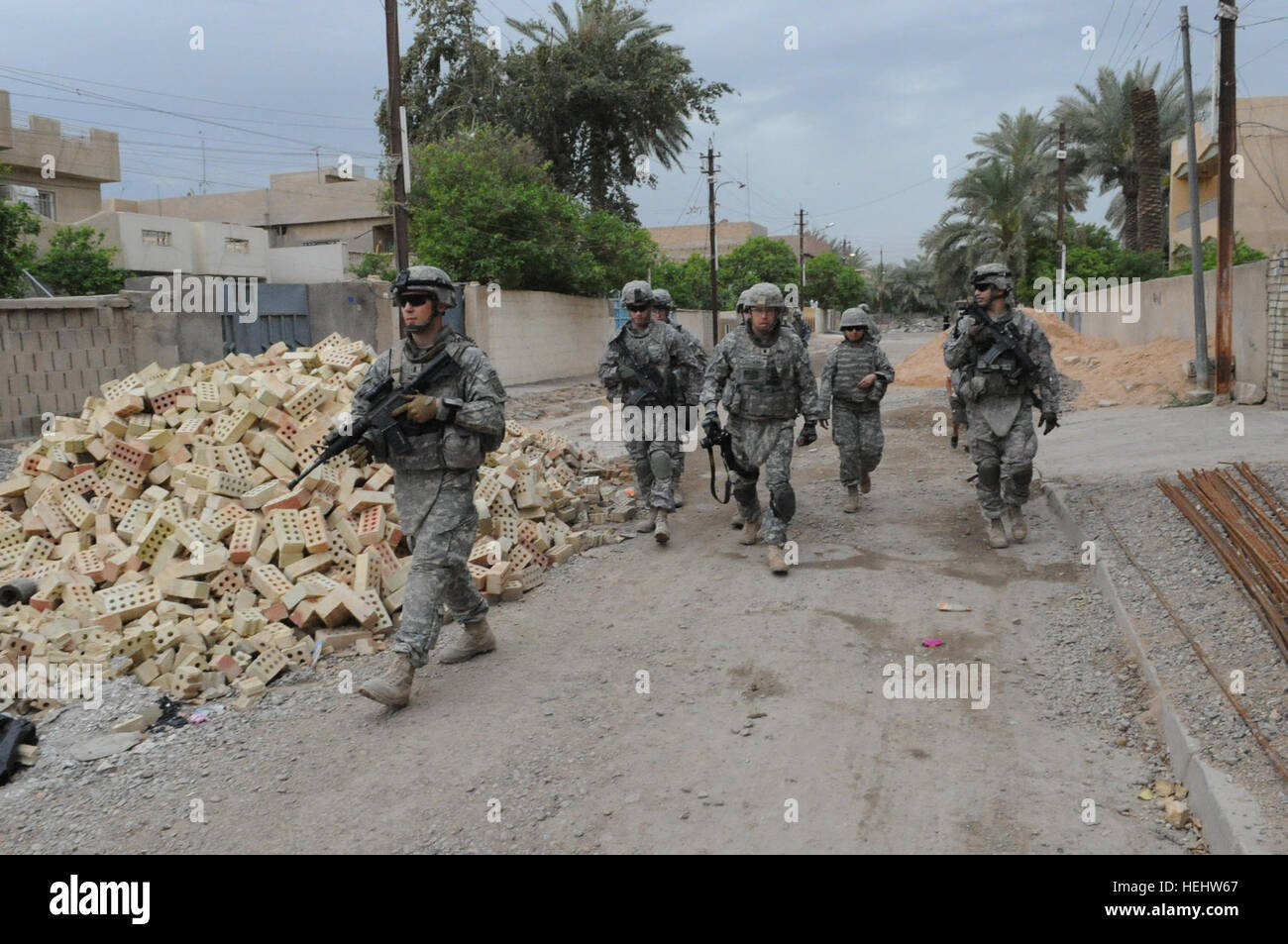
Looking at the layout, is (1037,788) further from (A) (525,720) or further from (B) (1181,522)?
(B) (1181,522)

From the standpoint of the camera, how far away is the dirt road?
3605mm

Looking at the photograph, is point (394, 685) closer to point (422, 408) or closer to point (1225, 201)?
point (422, 408)

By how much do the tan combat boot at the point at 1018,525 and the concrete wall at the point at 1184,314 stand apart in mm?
7872

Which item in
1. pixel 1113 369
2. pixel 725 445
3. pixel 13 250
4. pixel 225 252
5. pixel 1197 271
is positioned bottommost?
pixel 725 445

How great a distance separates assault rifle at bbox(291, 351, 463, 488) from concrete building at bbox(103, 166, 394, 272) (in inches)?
1621

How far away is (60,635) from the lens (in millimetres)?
5805

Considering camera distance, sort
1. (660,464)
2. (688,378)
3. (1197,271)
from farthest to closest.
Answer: (1197,271) < (688,378) < (660,464)

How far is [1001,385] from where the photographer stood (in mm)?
7352

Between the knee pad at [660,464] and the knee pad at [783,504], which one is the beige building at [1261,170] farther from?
the knee pad at [783,504]

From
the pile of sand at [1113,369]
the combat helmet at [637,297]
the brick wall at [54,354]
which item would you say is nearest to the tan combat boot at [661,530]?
the combat helmet at [637,297]

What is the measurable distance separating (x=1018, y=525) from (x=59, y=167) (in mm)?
33562

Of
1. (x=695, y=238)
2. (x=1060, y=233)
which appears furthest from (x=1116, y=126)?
(x=695, y=238)

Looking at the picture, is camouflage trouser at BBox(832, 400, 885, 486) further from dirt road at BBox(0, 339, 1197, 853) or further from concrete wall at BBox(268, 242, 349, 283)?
concrete wall at BBox(268, 242, 349, 283)
